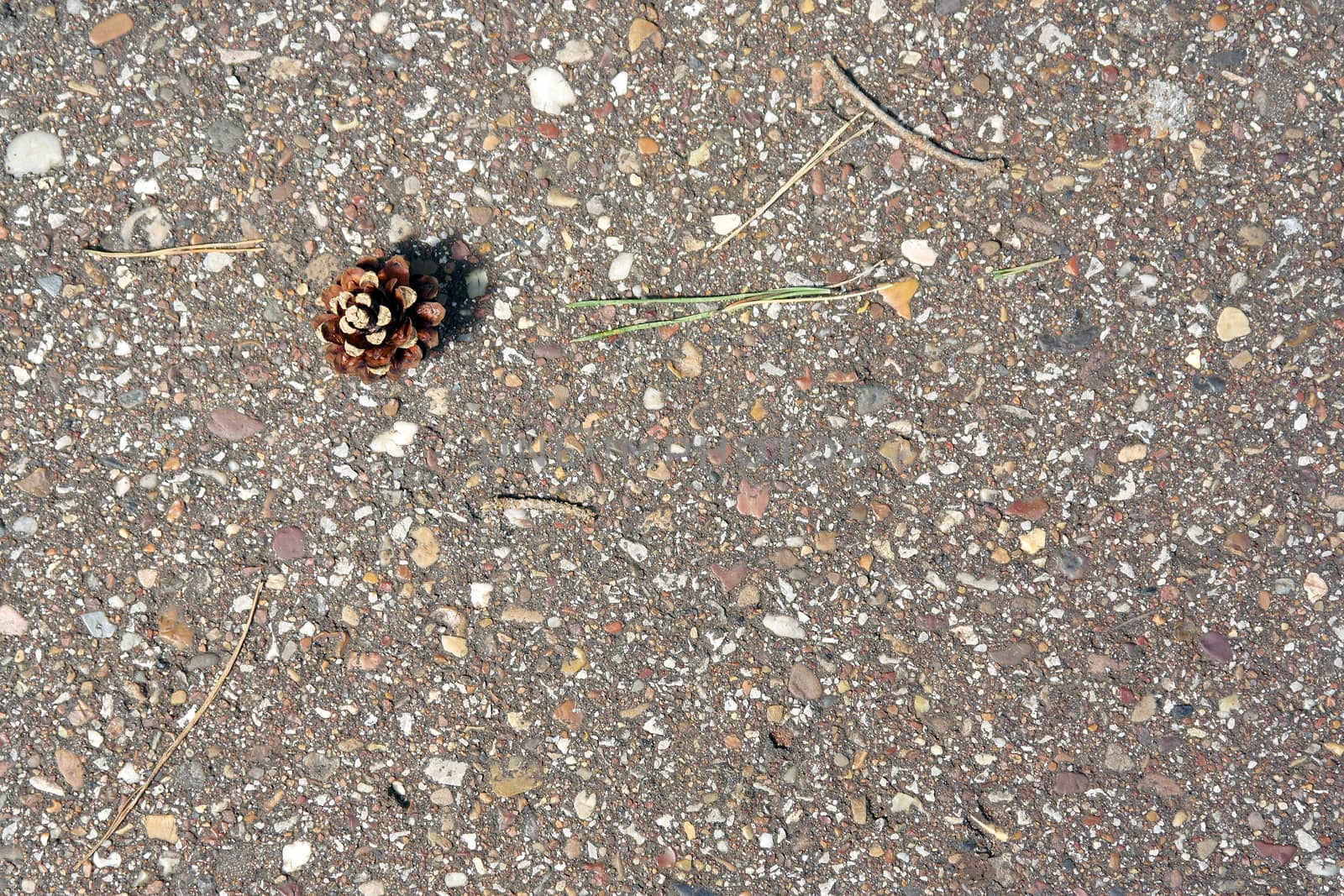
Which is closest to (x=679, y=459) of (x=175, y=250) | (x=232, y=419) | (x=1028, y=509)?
(x=1028, y=509)

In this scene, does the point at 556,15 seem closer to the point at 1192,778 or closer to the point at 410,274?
the point at 410,274

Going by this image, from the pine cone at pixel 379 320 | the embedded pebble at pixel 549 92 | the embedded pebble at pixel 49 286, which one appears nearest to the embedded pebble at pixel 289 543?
the pine cone at pixel 379 320

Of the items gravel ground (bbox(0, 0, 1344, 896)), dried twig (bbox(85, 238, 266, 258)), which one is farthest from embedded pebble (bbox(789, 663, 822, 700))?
dried twig (bbox(85, 238, 266, 258))

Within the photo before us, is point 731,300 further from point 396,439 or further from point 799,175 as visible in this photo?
point 396,439

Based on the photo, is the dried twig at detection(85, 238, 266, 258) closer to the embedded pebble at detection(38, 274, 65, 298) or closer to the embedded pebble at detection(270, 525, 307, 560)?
the embedded pebble at detection(38, 274, 65, 298)

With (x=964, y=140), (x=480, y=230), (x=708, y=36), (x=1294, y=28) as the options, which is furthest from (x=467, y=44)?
(x=1294, y=28)
